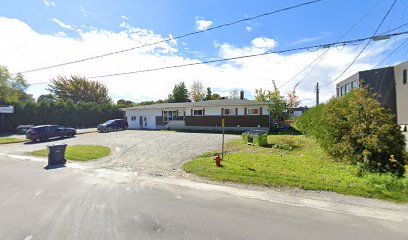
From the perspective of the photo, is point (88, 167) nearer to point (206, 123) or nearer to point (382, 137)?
point (382, 137)

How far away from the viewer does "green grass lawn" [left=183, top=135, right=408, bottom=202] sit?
5.86 m

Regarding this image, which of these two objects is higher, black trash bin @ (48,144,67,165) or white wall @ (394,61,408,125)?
white wall @ (394,61,408,125)

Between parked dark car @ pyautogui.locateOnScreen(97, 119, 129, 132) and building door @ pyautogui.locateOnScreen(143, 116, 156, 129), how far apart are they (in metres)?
2.75

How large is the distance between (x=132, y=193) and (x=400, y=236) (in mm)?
6089

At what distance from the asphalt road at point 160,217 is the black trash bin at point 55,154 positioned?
12.8ft

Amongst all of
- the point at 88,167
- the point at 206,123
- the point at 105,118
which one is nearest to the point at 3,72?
the point at 105,118

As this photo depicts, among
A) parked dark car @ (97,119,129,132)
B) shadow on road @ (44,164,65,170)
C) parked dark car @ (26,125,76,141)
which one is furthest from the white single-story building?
shadow on road @ (44,164,65,170)

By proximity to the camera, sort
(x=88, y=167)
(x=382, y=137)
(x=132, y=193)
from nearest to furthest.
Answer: (x=132, y=193)
(x=382, y=137)
(x=88, y=167)

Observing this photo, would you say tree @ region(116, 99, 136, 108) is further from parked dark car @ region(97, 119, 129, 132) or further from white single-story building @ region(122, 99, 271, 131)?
parked dark car @ region(97, 119, 129, 132)

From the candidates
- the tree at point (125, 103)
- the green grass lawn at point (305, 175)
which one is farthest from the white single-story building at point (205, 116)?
the tree at point (125, 103)

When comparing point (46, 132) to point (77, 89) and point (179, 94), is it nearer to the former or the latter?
point (179, 94)

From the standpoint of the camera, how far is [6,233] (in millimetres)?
3883

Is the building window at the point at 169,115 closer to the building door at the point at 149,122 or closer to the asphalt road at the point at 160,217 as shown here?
the building door at the point at 149,122

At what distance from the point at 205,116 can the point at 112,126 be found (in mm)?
12837
